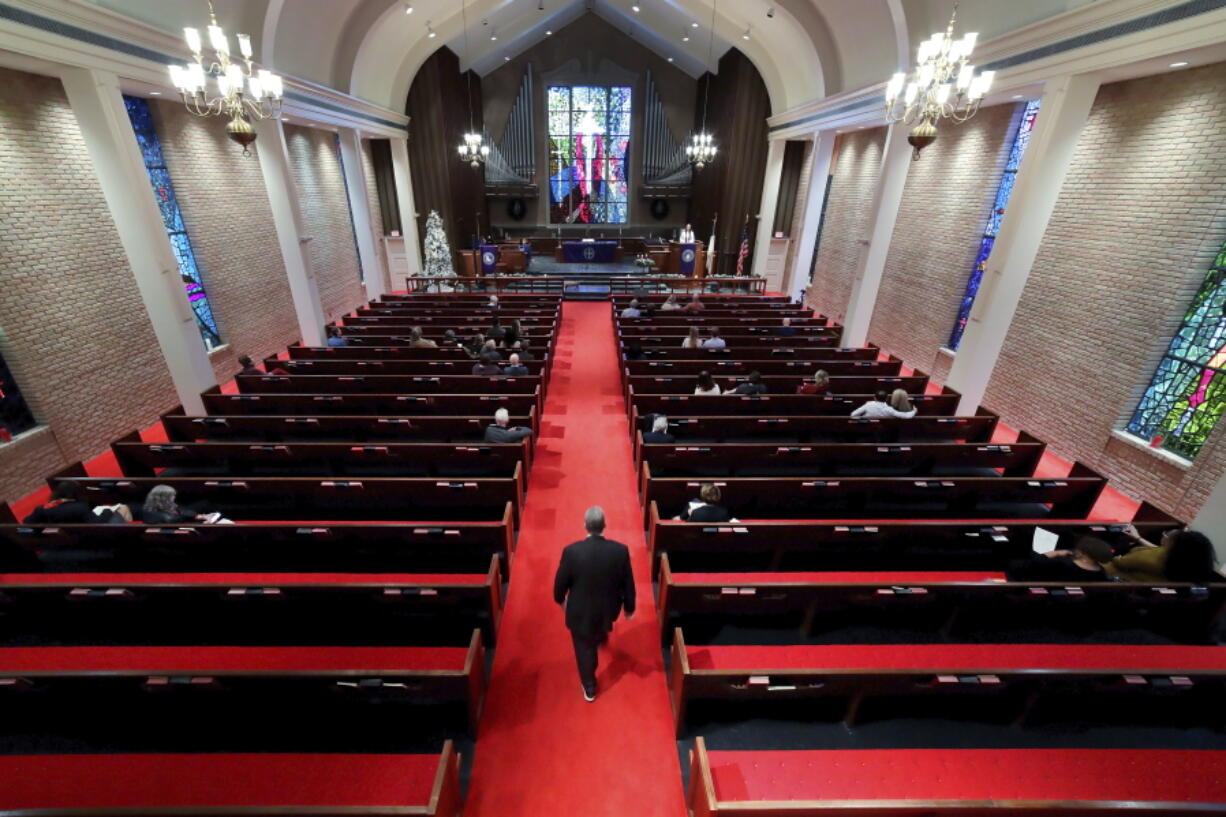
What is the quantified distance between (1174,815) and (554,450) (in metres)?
4.87

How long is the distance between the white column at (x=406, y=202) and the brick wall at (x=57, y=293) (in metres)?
8.49

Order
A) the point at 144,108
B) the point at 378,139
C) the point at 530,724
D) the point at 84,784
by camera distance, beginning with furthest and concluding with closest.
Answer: the point at 378,139 → the point at 144,108 → the point at 530,724 → the point at 84,784

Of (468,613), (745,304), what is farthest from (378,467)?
(745,304)

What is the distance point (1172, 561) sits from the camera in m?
3.24

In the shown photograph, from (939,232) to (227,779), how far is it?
33.8 ft

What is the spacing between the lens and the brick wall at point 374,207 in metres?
13.2

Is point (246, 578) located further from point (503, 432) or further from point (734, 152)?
point (734, 152)

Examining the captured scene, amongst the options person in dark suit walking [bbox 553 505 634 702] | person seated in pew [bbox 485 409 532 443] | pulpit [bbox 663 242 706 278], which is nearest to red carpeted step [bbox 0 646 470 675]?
person in dark suit walking [bbox 553 505 634 702]

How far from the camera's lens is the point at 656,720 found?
2.99m

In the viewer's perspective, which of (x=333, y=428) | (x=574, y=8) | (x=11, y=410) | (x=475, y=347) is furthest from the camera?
(x=574, y=8)

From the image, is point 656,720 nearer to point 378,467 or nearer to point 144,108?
point 378,467

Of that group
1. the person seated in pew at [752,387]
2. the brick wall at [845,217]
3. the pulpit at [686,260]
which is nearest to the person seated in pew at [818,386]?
the person seated in pew at [752,387]

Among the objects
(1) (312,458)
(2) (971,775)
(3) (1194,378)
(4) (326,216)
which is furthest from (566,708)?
(4) (326,216)

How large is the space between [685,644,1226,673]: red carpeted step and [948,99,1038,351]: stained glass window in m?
4.98
